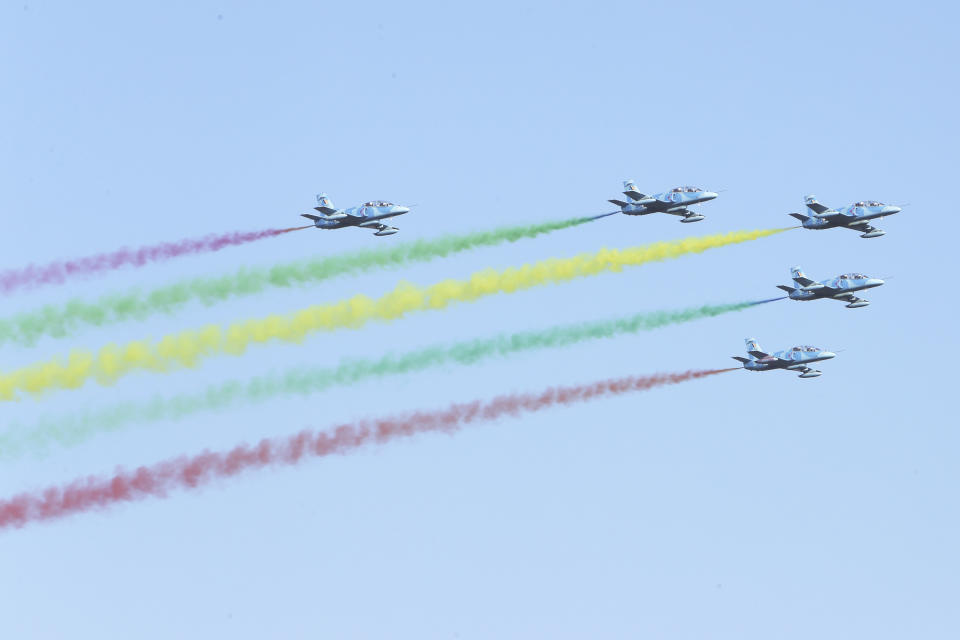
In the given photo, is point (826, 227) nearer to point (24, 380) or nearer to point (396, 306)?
point (396, 306)

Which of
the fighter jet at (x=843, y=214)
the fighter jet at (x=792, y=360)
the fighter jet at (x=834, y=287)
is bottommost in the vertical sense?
the fighter jet at (x=792, y=360)

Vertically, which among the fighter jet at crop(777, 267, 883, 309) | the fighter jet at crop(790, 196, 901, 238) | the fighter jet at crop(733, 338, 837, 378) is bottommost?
the fighter jet at crop(733, 338, 837, 378)

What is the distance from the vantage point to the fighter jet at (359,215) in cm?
9325

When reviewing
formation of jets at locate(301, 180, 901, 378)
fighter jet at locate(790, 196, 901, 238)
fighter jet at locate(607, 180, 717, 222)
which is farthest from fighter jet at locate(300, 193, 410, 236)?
fighter jet at locate(790, 196, 901, 238)

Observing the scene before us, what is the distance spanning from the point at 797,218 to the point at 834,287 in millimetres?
5100

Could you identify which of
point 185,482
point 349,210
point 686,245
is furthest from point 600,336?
point 185,482

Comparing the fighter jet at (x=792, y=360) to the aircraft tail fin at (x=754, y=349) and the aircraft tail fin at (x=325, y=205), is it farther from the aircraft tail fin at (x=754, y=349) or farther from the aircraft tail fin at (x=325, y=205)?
the aircraft tail fin at (x=325, y=205)

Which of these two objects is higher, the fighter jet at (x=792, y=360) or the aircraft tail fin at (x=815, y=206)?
the aircraft tail fin at (x=815, y=206)

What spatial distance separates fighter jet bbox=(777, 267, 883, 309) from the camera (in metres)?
103

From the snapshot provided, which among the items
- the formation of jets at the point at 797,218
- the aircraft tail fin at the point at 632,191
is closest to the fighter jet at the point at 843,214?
the formation of jets at the point at 797,218

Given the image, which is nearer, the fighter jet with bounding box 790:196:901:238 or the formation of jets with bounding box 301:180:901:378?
the formation of jets with bounding box 301:180:901:378

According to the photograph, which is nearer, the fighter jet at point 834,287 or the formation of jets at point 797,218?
the formation of jets at point 797,218

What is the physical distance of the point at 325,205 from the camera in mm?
93625

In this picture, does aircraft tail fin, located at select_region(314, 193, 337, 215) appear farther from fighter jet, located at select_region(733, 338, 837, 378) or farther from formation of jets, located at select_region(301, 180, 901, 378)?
fighter jet, located at select_region(733, 338, 837, 378)
